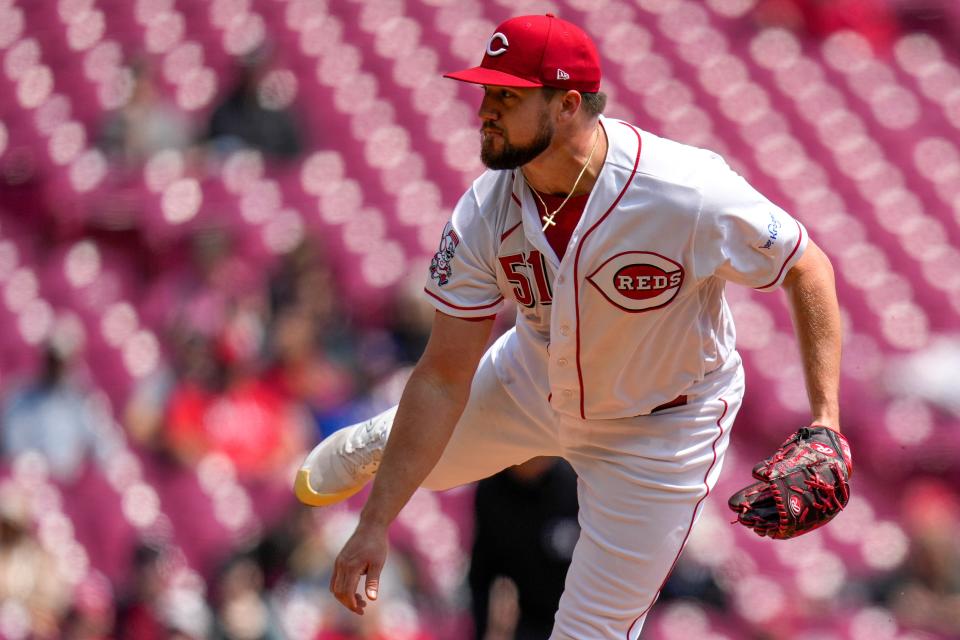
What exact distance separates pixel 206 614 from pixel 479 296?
265 centimetres

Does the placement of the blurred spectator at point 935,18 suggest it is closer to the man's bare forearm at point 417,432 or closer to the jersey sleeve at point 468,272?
the jersey sleeve at point 468,272

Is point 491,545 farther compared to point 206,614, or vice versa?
point 206,614

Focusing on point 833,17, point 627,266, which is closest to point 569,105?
point 627,266

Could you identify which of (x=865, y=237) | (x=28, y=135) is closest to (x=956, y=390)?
(x=865, y=237)

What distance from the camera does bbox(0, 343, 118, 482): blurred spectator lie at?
18.4 feet

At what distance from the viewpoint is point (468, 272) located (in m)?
2.75

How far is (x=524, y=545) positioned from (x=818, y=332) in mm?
1638

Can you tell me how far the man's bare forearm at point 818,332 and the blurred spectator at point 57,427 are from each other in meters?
3.68

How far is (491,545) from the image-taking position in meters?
4.11

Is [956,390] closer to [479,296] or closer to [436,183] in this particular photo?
[436,183]

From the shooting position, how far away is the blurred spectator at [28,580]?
5.09 meters

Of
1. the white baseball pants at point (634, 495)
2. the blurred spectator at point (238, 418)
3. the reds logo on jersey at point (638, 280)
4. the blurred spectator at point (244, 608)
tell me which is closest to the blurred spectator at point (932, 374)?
the blurred spectator at point (238, 418)

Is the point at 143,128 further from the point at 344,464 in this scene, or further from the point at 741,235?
the point at 741,235

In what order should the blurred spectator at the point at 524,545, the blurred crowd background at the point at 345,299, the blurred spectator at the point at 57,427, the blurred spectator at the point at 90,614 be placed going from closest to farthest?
the blurred spectator at the point at 524,545
the blurred crowd background at the point at 345,299
the blurred spectator at the point at 90,614
the blurred spectator at the point at 57,427
